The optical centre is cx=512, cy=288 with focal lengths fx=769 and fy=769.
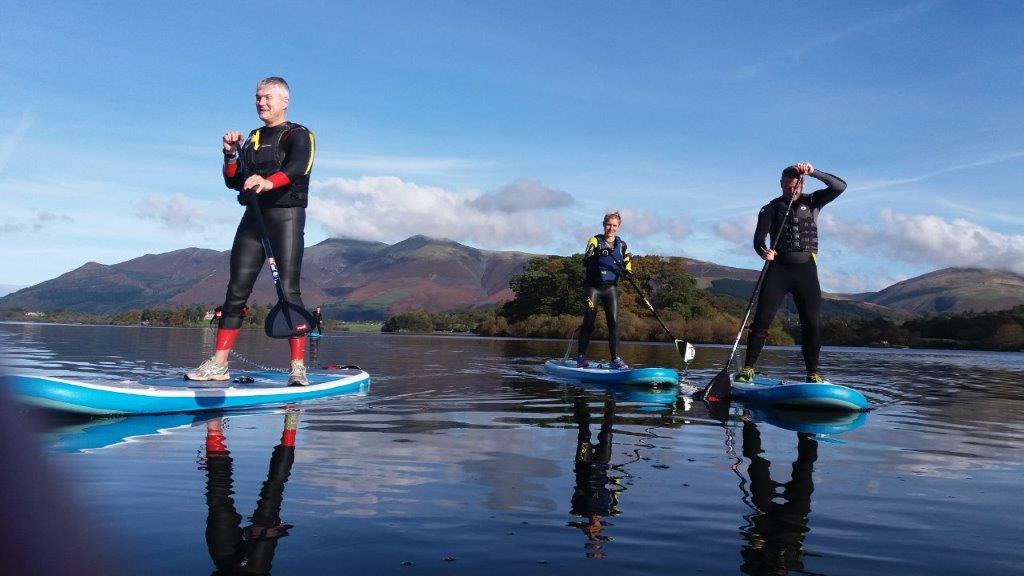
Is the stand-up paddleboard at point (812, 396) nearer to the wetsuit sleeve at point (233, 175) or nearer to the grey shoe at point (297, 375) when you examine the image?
the grey shoe at point (297, 375)

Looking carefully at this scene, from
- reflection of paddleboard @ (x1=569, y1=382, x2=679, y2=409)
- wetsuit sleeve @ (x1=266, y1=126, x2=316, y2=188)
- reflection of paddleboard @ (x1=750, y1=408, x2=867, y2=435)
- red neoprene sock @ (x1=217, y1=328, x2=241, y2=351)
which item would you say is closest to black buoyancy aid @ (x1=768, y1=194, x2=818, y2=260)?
reflection of paddleboard @ (x1=750, y1=408, x2=867, y2=435)

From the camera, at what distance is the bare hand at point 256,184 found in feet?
27.7

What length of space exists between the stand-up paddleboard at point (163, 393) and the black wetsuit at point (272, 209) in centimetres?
92

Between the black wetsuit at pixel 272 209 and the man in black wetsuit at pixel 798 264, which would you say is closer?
the black wetsuit at pixel 272 209

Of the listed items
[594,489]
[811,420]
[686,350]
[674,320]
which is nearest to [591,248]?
[686,350]

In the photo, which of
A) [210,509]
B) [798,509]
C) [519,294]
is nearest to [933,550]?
[798,509]

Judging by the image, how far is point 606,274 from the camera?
15180 mm

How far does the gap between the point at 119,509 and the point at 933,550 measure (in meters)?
4.14

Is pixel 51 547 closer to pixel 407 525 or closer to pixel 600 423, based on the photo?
pixel 407 525

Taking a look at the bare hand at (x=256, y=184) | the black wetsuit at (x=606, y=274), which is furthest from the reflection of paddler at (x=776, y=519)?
the black wetsuit at (x=606, y=274)

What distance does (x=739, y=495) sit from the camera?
15.9ft

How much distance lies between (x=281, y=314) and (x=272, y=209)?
135cm

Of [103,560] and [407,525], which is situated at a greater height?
[103,560]

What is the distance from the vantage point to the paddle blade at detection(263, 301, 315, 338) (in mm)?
9078
